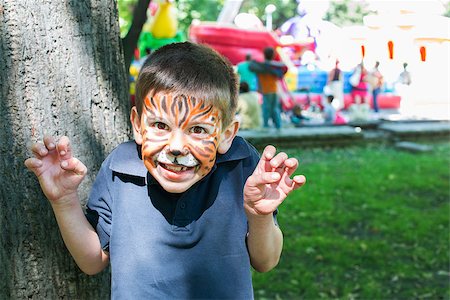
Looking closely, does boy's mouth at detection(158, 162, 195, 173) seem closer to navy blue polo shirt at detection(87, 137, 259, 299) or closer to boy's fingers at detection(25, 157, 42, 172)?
navy blue polo shirt at detection(87, 137, 259, 299)

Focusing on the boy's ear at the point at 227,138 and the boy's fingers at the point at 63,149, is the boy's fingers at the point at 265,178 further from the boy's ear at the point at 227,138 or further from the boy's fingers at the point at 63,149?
the boy's fingers at the point at 63,149

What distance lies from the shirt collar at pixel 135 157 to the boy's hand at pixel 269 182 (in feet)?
0.53

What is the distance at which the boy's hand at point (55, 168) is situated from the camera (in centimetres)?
165

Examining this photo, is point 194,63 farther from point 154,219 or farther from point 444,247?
point 444,247

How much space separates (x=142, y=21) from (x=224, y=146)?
2888mm

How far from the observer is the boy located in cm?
165

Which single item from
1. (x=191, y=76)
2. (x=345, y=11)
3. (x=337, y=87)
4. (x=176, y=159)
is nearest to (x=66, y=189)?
A: (x=176, y=159)

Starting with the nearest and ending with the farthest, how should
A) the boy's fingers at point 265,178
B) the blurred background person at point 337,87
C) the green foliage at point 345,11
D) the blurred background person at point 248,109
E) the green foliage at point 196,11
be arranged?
the boy's fingers at point 265,178
the blurred background person at point 248,109
the blurred background person at point 337,87
the green foliage at point 196,11
the green foliage at point 345,11

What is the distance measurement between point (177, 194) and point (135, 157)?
0.16m

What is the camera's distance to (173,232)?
66.4 inches

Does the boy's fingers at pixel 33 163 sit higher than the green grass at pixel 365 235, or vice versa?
the boy's fingers at pixel 33 163

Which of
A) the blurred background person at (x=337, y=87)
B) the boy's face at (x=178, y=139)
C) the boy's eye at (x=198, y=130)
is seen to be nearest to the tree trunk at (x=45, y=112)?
the boy's face at (x=178, y=139)

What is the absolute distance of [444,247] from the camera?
18.5ft

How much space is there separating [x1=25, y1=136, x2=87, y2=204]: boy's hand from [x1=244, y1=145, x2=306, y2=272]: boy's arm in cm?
46
